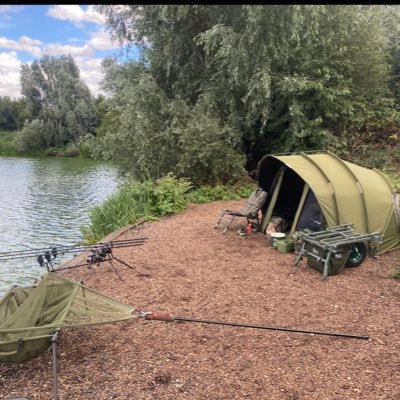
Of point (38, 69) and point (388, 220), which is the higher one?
point (38, 69)

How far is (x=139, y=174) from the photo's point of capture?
14.5 m

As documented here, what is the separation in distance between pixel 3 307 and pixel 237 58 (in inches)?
416

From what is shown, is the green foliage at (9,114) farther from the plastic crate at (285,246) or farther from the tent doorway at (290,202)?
the plastic crate at (285,246)

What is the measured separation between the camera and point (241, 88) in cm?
1384

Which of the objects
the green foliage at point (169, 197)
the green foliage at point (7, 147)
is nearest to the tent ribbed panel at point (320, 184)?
the green foliage at point (169, 197)

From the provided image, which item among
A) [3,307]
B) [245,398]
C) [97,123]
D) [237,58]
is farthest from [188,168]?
[97,123]

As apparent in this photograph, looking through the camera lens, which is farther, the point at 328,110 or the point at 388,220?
the point at 328,110

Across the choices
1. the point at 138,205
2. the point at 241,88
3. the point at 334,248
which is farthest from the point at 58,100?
the point at 334,248

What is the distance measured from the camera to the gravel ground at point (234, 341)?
3.67 meters

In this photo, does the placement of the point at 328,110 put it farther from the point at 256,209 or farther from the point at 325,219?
the point at 325,219

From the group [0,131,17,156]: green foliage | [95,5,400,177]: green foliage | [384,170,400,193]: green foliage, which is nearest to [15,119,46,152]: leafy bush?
[0,131,17,156]: green foliage

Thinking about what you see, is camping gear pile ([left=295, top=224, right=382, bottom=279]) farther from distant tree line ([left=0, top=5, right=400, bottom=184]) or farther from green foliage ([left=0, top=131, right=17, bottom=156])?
green foliage ([left=0, top=131, right=17, bottom=156])

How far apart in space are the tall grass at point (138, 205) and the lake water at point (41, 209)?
1116 millimetres

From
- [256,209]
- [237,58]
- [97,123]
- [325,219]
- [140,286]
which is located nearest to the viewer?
[140,286]
